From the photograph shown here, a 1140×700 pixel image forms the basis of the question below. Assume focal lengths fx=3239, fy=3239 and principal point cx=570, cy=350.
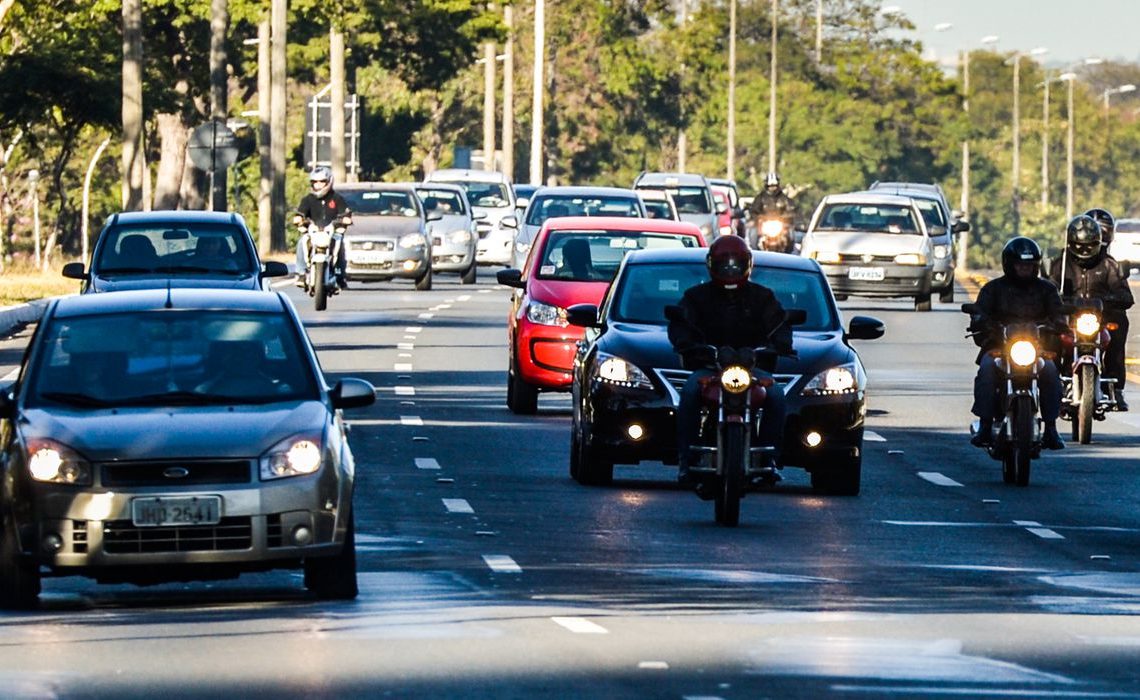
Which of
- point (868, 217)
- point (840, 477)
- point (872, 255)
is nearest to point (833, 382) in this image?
point (840, 477)

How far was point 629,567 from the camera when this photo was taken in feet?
46.3

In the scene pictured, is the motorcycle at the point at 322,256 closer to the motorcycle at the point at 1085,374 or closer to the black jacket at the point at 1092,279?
the black jacket at the point at 1092,279

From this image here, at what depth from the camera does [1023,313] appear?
19906mm

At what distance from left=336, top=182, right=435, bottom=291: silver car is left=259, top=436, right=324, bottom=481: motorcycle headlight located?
3330cm

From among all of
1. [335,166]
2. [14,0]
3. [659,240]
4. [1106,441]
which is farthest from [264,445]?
[335,166]

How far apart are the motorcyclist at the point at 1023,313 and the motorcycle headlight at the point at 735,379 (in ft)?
11.8

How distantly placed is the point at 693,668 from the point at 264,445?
2.55 meters

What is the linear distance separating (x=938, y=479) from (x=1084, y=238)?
3.74 m

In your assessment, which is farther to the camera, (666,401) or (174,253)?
(174,253)

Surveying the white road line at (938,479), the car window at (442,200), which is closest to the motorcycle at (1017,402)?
the white road line at (938,479)

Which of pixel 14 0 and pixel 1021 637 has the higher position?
pixel 14 0

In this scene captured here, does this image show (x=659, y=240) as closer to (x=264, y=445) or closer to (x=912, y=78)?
(x=264, y=445)

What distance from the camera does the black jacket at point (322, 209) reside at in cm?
3975

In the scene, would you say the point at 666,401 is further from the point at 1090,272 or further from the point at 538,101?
the point at 538,101
